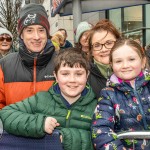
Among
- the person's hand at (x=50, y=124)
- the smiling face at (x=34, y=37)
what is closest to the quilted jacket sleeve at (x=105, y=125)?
the person's hand at (x=50, y=124)

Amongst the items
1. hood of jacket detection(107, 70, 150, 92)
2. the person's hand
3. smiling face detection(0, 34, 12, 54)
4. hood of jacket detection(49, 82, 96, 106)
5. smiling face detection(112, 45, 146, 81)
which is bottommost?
the person's hand

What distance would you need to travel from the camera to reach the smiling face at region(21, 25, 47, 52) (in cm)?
344

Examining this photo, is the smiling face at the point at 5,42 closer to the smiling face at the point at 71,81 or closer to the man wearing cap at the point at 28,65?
the man wearing cap at the point at 28,65

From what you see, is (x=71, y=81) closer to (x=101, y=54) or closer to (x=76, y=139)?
(x=76, y=139)

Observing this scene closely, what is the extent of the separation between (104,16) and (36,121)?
13244 millimetres

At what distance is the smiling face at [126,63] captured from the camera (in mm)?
2824

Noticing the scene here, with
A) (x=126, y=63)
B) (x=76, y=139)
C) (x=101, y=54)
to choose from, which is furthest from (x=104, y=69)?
(x=76, y=139)

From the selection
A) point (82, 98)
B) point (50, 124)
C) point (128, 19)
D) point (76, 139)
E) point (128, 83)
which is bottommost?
point (76, 139)

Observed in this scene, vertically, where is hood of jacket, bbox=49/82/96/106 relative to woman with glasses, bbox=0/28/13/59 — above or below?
below

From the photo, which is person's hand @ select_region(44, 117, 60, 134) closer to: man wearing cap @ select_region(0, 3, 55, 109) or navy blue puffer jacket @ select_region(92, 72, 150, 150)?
navy blue puffer jacket @ select_region(92, 72, 150, 150)

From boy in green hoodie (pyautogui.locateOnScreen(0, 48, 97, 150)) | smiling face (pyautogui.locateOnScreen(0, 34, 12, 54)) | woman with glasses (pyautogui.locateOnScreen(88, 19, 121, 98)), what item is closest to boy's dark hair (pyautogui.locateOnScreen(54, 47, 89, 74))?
boy in green hoodie (pyautogui.locateOnScreen(0, 48, 97, 150))

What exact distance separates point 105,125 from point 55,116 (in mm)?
370

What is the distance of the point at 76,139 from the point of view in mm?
2576

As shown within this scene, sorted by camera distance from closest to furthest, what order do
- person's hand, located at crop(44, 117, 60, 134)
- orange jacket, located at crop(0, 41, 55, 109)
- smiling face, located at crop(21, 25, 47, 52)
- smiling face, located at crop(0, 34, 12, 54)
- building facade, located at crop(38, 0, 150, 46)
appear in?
person's hand, located at crop(44, 117, 60, 134), orange jacket, located at crop(0, 41, 55, 109), smiling face, located at crop(21, 25, 47, 52), smiling face, located at crop(0, 34, 12, 54), building facade, located at crop(38, 0, 150, 46)
